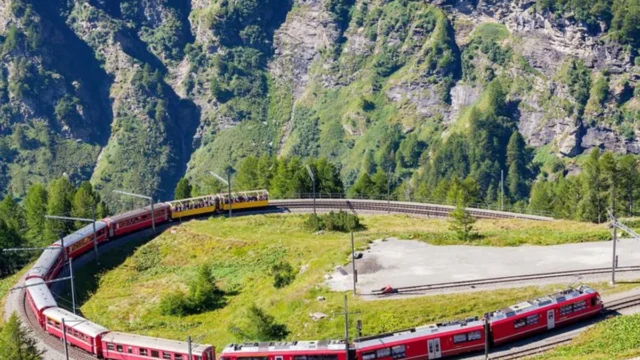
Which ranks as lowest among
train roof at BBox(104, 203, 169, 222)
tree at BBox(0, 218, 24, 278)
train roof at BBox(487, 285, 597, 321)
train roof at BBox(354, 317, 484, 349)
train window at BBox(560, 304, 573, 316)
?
tree at BBox(0, 218, 24, 278)

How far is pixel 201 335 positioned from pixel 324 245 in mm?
25580

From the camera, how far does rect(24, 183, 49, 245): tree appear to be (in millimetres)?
139812

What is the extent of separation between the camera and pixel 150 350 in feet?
233

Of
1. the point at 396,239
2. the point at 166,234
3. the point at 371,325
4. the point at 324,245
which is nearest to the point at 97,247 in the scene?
the point at 166,234

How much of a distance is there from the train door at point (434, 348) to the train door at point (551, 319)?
409 inches

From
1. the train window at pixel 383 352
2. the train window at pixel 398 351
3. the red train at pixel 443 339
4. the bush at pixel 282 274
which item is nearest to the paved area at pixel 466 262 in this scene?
the bush at pixel 282 274

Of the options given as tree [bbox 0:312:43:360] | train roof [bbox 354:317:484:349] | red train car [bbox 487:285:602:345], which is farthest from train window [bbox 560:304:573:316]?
tree [bbox 0:312:43:360]

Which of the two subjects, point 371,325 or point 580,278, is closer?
point 371,325

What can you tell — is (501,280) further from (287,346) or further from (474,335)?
(287,346)

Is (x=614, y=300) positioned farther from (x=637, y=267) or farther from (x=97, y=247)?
(x=97, y=247)

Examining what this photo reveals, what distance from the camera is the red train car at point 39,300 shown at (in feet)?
276

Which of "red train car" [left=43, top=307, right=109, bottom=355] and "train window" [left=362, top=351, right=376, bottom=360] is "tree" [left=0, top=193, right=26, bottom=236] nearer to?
"red train car" [left=43, top=307, right=109, bottom=355]

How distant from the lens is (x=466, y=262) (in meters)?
87.1

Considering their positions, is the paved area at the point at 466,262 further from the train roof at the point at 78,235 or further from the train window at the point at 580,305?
the train roof at the point at 78,235
